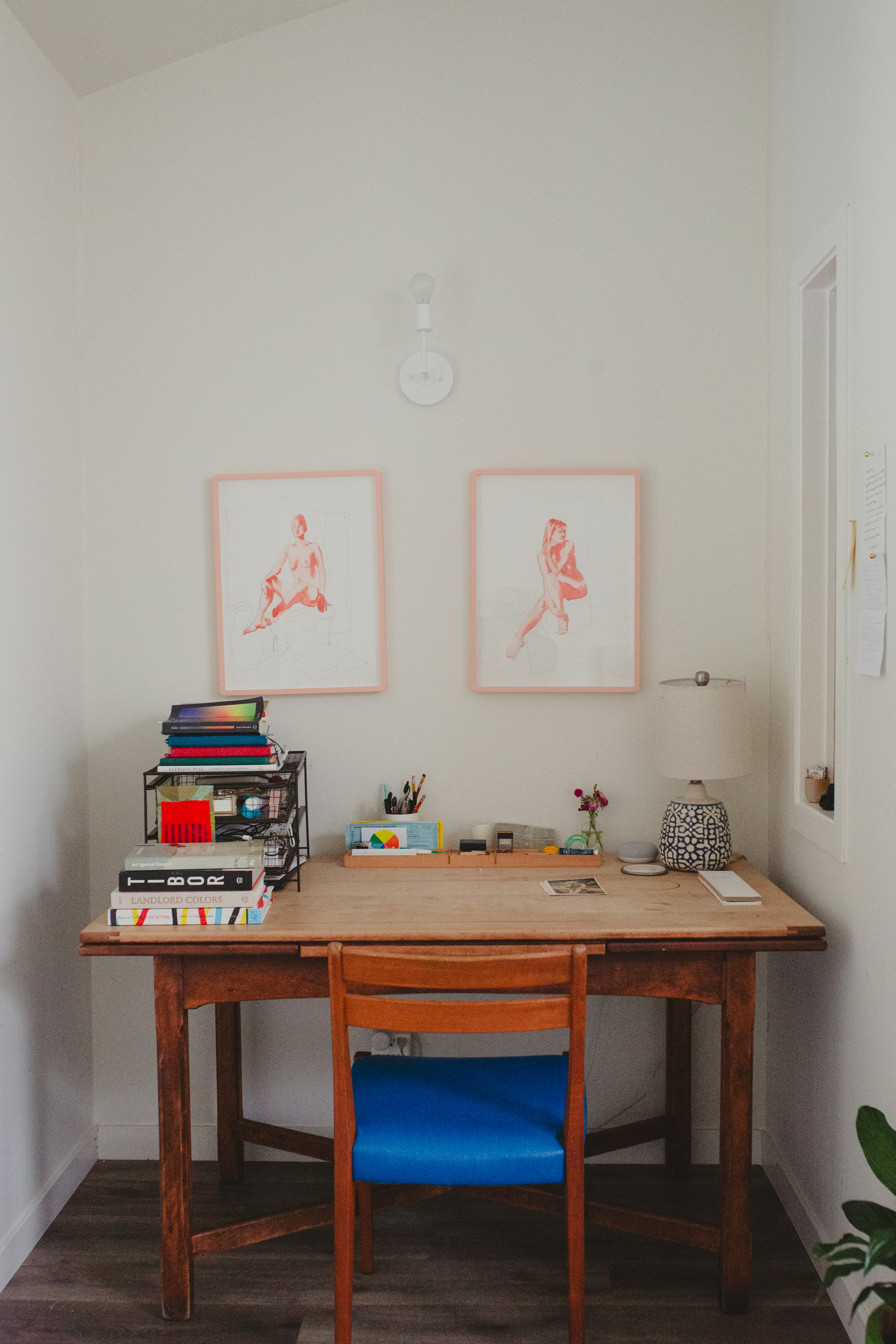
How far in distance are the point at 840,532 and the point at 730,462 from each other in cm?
55

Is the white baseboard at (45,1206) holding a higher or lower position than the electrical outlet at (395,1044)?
lower

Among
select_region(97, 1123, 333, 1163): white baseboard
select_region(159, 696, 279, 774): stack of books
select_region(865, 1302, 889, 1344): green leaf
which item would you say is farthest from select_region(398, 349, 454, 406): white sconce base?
select_region(865, 1302, 889, 1344): green leaf

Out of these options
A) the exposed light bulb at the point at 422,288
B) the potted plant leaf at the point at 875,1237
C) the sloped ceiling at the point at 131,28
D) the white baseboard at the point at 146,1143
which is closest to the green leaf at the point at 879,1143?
the potted plant leaf at the point at 875,1237

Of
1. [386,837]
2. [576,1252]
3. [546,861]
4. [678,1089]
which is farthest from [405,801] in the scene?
[576,1252]

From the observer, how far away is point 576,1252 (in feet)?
5.65

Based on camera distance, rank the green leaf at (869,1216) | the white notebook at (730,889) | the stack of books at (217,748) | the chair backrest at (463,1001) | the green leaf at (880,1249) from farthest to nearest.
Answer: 1. the stack of books at (217,748)
2. the white notebook at (730,889)
3. the chair backrest at (463,1001)
4. the green leaf at (869,1216)
5. the green leaf at (880,1249)

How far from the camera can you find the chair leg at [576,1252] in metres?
1.72

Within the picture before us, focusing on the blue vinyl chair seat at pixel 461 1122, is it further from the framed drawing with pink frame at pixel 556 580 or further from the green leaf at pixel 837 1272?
the framed drawing with pink frame at pixel 556 580

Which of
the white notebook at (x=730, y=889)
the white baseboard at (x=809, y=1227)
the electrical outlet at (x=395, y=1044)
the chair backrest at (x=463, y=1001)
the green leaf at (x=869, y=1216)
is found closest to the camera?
the green leaf at (x=869, y=1216)

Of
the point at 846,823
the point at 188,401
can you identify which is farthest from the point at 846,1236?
the point at 188,401

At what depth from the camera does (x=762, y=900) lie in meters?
2.12

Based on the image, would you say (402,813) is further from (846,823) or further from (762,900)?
(846,823)

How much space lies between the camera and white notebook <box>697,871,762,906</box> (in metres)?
2.09

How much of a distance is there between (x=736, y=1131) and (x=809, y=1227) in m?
0.45
